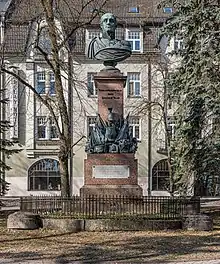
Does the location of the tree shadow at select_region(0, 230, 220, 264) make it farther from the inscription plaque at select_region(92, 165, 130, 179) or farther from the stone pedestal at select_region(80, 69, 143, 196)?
the inscription plaque at select_region(92, 165, 130, 179)

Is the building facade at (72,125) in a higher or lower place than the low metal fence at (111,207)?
higher

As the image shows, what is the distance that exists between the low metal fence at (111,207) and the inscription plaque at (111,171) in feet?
2.56

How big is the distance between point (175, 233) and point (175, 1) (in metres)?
9.26

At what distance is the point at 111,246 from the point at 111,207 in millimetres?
3913

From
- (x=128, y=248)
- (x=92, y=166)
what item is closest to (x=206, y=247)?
(x=128, y=248)

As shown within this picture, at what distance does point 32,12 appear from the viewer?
24156 mm

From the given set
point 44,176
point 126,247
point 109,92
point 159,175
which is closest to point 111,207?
point 109,92

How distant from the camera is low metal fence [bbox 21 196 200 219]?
650 inches

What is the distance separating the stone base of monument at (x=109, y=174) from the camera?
687 inches

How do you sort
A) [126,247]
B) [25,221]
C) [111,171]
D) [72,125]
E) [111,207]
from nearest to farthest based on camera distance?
[126,247] → [25,221] → [111,207] → [111,171] → [72,125]

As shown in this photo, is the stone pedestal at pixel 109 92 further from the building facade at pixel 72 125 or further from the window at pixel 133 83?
the window at pixel 133 83

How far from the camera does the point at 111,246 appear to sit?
12836 mm

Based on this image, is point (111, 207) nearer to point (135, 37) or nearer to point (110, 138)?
point (110, 138)

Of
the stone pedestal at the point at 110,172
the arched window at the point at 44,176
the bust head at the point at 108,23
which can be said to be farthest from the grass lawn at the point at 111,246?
the arched window at the point at 44,176
